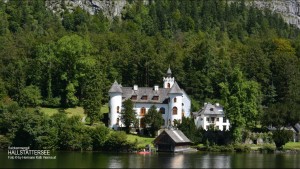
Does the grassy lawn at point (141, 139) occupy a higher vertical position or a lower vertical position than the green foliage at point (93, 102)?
lower

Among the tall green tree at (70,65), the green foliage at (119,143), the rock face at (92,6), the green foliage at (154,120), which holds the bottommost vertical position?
the green foliage at (119,143)

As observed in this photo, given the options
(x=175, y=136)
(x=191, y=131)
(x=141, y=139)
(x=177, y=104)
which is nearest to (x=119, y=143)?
(x=141, y=139)

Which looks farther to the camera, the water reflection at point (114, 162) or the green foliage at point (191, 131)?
the green foliage at point (191, 131)

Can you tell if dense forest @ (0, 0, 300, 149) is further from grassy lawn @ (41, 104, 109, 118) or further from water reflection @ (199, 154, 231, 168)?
water reflection @ (199, 154, 231, 168)

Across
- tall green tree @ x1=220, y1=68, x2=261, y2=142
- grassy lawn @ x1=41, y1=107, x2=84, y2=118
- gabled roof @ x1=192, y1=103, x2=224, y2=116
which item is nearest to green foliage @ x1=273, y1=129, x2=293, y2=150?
tall green tree @ x1=220, y1=68, x2=261, y2=142

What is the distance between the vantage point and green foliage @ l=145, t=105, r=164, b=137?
324ft

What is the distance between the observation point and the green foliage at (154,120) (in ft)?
324

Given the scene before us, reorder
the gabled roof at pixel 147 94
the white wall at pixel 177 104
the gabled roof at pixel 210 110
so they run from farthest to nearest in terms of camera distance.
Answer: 1. the gabled roof at pixel 210 110
2. the gabled roof at pixel 147 94
3. the white wall at pixel 177 104

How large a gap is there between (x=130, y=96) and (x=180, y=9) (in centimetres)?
9330

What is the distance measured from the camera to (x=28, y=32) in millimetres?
144875

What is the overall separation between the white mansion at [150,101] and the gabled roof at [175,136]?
8670 millimetres

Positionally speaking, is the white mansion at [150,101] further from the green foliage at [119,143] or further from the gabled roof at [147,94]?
the green foliage at [119,143]

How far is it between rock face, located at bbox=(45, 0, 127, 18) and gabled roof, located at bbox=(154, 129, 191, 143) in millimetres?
96122

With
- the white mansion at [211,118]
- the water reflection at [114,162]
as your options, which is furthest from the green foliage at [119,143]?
the white mansion at [211,118]
